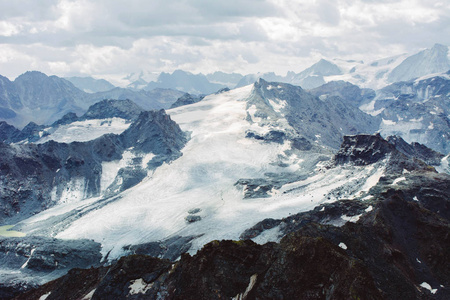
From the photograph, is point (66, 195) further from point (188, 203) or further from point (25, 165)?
point (188, 203)

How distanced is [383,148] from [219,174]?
74.1m

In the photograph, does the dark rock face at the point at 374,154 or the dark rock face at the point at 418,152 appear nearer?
the dark rock face at the point at 374,154

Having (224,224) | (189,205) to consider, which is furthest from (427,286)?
(189,205)

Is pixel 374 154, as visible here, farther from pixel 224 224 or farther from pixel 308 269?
pixel 308 269

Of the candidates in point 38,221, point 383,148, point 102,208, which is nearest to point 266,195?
point 383,148

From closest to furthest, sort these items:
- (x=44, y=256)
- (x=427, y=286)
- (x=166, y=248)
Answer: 1. (x=427, y=286)
2. (x=44, y=256)
3. (x=166, y=248)

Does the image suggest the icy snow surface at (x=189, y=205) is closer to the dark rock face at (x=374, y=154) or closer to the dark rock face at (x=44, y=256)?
the dark rock face at (x=44, y=256)

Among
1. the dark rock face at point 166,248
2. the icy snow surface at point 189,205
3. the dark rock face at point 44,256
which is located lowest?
the icy snow surface at point 189,205

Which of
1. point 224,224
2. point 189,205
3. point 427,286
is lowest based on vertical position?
point 189,205

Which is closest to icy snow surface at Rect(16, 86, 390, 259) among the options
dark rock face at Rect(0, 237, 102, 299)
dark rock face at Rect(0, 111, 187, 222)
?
dark rock face at Rect(0, 237, 102, 299)

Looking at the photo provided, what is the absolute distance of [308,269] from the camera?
105 ft

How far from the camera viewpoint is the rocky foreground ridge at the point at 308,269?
31.1 meters

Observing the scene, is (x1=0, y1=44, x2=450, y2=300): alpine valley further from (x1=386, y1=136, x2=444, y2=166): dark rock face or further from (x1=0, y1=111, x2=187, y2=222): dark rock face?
(x1=386, y1=136, x2=444, y2=166): dark rock face

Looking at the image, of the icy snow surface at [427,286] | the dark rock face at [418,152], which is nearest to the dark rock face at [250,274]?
the icy snow surface at [427,286]
